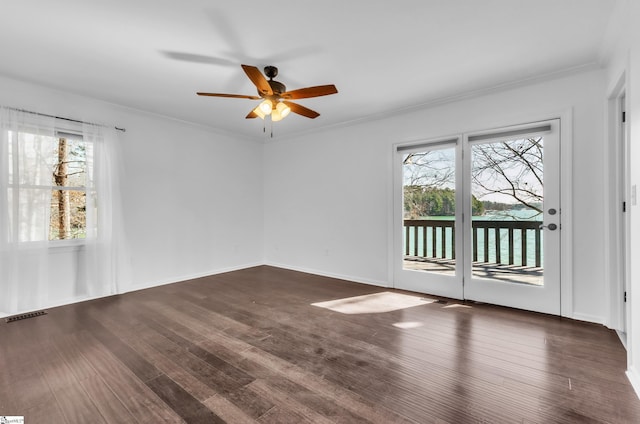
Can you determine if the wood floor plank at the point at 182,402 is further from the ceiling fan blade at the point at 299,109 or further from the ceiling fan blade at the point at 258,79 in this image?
the ceiling fan blade at the point at 299,109

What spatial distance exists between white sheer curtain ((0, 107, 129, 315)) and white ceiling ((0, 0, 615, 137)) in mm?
569

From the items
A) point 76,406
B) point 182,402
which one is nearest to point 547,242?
point 182,402

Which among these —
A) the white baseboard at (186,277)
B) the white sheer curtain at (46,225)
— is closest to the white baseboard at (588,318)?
the white baseboard at (186,277)

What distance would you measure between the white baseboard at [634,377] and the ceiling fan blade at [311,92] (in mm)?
2802

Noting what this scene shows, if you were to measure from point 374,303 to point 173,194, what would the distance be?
332 centimetres

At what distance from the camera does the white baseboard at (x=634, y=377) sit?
5.73 feet

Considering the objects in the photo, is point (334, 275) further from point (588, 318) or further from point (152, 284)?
point (588, 318)

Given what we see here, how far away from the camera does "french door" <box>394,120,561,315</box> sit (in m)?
3.06

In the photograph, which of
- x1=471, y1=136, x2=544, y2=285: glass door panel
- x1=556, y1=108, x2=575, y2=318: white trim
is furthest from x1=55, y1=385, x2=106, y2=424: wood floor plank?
x1=556, y1=108, x2=575, y2=318: white trim

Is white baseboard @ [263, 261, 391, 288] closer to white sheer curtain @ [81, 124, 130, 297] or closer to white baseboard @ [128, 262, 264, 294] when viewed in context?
white baseboard @ [128, 262, 264, 294]

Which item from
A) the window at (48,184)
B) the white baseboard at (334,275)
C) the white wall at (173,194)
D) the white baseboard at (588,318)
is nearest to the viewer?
the white baseboard at (588,318)

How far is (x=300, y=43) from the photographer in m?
2.45

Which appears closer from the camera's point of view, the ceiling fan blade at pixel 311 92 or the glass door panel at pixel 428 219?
the ceiling fan blade at pixel 311 92

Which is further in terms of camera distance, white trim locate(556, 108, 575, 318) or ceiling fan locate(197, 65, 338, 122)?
white trim locate(556, 108, 575, 318)
